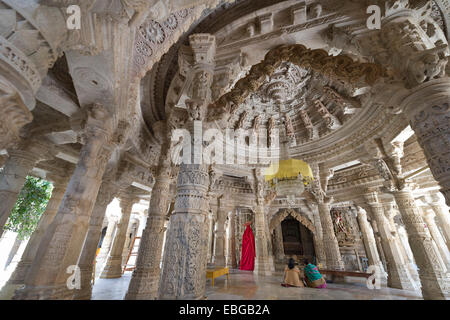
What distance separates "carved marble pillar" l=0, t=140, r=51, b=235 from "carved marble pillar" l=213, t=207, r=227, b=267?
8399 millimetres

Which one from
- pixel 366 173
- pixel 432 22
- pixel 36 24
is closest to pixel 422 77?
pixel 432 22

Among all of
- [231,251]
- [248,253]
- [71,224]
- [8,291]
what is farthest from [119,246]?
[71,224]

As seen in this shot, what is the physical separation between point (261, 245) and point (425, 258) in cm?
601

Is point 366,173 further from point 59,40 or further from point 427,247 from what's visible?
point 59,40

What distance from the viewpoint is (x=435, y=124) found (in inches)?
95.6

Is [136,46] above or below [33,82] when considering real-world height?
above

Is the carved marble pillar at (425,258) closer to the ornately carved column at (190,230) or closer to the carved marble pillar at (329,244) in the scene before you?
the carved marble pillar at (329,244)

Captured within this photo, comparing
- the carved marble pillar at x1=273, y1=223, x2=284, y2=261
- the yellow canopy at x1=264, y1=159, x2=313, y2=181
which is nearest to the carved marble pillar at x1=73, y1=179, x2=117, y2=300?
the yellow canopy at x1=264, y1=159, x2=313, y2=181

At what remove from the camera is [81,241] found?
10.5 feet

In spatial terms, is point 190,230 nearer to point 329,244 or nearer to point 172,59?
point 172,59

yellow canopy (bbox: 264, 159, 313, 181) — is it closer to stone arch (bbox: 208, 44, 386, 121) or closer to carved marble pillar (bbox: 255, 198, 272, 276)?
stone arch (bbox: 208, 44, 386, 121)
